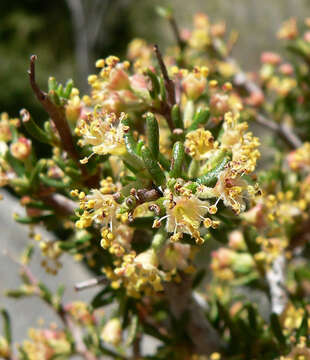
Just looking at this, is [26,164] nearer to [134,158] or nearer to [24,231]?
[134,158]

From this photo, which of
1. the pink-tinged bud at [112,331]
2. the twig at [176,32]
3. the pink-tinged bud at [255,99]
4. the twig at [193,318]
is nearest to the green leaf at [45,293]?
the pink-tinged bud at [112,331]

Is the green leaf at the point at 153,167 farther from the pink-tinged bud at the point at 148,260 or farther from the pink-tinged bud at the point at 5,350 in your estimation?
the pink-tinged bud at the point at 5,350

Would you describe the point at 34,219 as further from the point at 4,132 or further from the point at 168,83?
the point at 168,83

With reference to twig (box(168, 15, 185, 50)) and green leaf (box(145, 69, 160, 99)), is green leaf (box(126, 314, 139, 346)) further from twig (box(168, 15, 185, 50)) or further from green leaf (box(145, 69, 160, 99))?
twig (box(168, 15, 185, 50))

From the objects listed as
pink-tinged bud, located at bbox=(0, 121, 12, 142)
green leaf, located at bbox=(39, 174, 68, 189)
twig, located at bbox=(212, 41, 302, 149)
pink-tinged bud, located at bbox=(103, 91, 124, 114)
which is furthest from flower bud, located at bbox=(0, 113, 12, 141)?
twig, located at bbox=(212, 41, 302, 149)

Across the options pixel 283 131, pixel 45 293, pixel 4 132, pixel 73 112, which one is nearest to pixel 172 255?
pixel 73 112

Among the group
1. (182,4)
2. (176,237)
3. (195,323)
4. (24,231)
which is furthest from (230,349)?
(182,4)

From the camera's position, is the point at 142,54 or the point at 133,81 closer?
the point at 133,81
